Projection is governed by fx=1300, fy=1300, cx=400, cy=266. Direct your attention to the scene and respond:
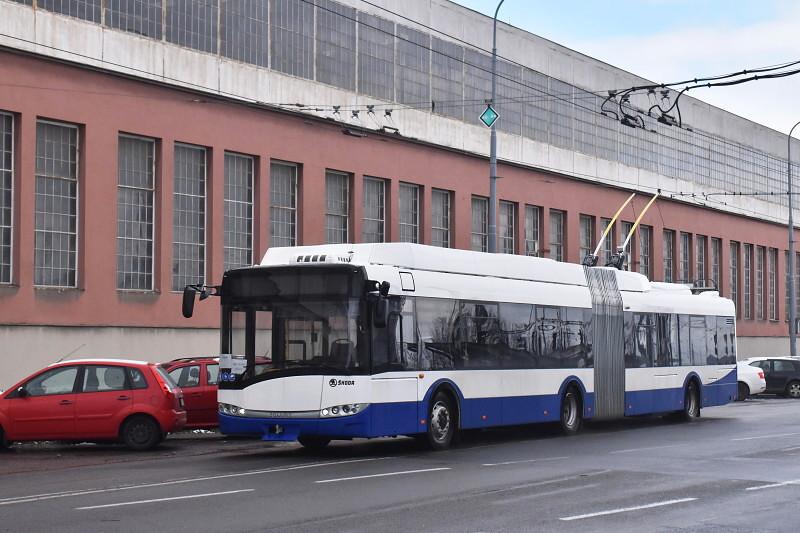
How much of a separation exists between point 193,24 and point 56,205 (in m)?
6.46

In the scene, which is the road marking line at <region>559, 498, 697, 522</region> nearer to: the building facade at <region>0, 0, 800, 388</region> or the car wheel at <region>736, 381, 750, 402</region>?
the building facade at <region>0, 0, 800, 388</region>

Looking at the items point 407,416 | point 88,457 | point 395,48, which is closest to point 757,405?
point 395,48

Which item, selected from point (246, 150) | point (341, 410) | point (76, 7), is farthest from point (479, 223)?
point (341, 410)

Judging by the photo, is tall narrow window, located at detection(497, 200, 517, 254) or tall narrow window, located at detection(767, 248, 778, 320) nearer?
tall narrow window, located at detection(497, 200, 517, 254)

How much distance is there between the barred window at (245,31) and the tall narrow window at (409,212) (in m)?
7.72

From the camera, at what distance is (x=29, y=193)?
27719mm

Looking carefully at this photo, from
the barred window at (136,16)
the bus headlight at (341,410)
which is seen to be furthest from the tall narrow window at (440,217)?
the bus headlight at (341,410)

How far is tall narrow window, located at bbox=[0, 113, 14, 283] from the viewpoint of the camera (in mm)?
27484

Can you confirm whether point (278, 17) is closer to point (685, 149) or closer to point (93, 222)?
point (93, 222)

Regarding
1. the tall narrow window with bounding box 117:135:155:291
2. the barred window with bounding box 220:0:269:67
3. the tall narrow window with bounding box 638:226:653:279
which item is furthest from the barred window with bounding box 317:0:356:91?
the tall narrow window with bounding box 638:226:653:279

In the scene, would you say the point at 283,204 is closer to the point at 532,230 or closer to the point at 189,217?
the point at 189,217

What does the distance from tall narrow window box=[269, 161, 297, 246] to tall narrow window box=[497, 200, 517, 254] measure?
37.2 feet

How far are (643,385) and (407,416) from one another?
9.35m

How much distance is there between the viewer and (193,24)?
32.4 metres
